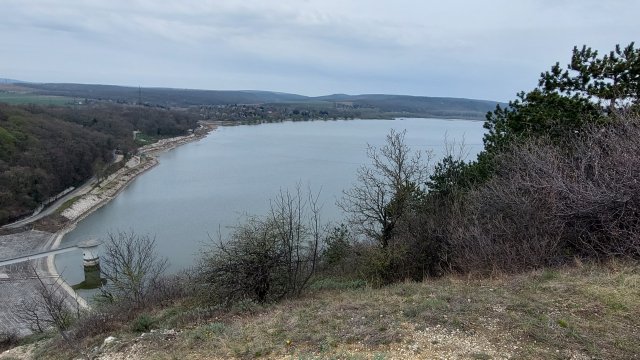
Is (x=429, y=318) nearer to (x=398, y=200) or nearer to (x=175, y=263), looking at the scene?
(x=398, y=200)

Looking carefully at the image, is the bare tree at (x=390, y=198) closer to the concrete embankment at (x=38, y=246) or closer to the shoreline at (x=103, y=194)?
the shoreline at (x=103, y=194)

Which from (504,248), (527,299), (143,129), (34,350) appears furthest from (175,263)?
(143,129)

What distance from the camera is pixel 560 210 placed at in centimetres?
640

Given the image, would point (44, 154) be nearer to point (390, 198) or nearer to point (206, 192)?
point (206, 192)

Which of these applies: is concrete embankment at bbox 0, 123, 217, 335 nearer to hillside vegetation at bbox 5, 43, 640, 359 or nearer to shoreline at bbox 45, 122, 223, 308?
shoreline at bbox 45, 122, 223, 308

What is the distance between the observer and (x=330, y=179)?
3203 cm

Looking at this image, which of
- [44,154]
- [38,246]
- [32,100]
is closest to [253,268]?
[38,246]

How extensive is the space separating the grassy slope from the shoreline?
10.8m

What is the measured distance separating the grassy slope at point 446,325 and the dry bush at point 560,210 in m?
0.65

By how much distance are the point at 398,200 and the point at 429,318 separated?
5040mm

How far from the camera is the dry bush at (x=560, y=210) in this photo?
5672 millimetres

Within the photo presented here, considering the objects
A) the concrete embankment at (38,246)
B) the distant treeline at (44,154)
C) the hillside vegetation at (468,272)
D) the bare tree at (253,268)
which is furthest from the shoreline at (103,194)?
the hillside vegetation at (468,272)

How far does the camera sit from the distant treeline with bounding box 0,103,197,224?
1202 inches

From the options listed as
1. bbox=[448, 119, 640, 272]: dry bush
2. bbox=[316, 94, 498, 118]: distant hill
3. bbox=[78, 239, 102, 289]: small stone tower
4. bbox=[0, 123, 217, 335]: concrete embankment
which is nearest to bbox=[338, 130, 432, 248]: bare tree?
bbox=[448, 119, 640, 272]: dry bush
